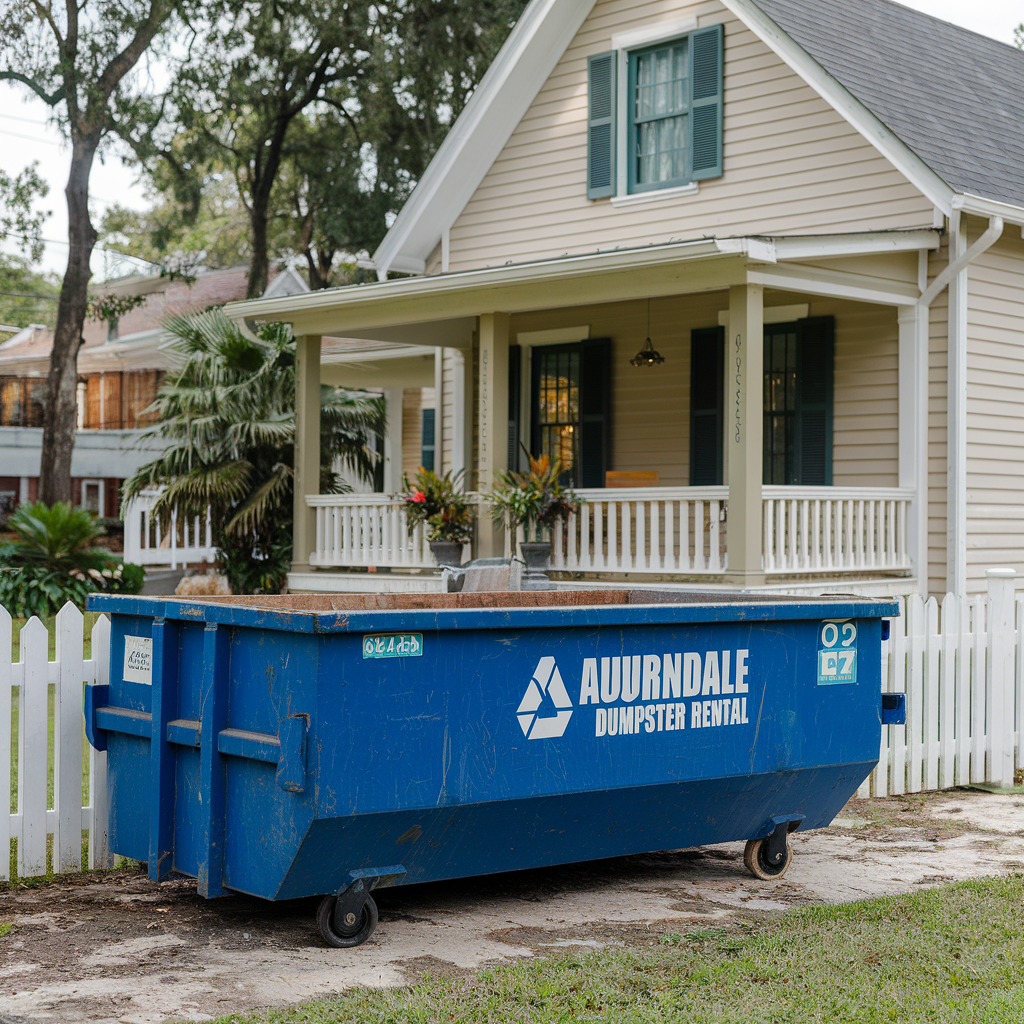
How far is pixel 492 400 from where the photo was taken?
12602 millimetres

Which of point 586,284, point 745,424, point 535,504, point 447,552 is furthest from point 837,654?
point 447,552

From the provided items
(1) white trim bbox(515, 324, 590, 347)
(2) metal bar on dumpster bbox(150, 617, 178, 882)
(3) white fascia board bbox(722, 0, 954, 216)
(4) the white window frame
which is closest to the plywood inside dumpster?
(2) metal bar on dumpster bbox(150, 617, 178, 882)

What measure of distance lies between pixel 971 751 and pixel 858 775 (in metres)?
2.75

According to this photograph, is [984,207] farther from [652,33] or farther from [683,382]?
[652,33]

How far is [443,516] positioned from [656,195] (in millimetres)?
4310

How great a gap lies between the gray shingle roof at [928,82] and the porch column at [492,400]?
4.02m

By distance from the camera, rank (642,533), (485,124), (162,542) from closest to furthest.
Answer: (642,533) → (485,124) → (162,542)

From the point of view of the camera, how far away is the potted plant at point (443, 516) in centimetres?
1303

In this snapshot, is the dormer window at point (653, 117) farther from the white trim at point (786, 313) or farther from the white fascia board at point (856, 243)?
the white fascia board at point (856, 243)

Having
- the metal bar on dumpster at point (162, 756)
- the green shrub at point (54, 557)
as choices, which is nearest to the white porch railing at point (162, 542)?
Answer: the green shrub at point (54, 557)

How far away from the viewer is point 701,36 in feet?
45.7

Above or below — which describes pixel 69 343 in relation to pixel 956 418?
above

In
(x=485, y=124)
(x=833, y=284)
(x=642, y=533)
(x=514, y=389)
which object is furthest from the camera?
(x=514, y=389)

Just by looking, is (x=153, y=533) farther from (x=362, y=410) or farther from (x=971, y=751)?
(x=971, y=751)
